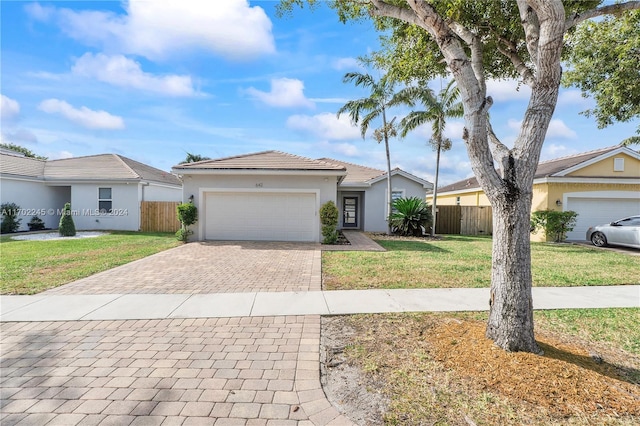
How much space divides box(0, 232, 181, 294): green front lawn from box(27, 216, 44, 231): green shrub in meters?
4.57

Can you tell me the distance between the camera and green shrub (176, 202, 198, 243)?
13047 millimetres

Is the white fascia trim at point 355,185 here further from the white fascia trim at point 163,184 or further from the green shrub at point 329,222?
the white fascia trim at point 163,184

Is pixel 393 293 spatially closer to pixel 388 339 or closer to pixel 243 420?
pixel 388 339

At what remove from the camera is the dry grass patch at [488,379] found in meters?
2.57

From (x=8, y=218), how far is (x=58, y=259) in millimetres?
11320

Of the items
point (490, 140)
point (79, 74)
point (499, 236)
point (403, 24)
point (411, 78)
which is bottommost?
point (499, 236)

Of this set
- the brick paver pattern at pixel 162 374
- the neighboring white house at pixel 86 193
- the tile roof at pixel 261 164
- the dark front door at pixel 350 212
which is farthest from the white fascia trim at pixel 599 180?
the neighboring white house at pixel 86 193

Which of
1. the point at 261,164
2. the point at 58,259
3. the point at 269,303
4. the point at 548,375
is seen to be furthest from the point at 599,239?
the point at 58,259

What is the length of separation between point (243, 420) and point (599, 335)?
15.9 ft

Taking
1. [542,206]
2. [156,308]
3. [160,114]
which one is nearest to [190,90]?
[160,114]

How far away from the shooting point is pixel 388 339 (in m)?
4.05

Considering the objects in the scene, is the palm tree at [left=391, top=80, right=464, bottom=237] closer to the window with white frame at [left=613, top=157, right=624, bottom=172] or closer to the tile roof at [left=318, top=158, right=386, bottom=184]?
the tile roof at [left=318, top=158, right=386, bottom=184]

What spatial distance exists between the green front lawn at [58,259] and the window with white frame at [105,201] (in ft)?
16.7

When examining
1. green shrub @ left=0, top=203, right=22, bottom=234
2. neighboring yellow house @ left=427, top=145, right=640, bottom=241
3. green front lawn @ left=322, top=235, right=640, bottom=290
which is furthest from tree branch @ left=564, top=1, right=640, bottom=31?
green shrub @ left=0, top=203, right=22, bottom=234
